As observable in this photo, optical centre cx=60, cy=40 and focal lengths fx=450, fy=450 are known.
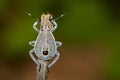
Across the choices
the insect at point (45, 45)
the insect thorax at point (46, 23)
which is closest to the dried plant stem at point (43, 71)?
the insect at point (45, 45)

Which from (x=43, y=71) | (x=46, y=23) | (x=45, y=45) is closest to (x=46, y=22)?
(x=46, y=23)

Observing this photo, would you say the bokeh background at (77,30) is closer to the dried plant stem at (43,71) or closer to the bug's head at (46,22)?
the bug's head at (46,22)

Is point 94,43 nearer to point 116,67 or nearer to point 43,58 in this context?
point 116,67

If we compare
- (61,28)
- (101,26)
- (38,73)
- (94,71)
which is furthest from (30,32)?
(38,73)

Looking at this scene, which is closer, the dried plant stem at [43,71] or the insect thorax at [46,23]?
the dried plant stem at [43,71]

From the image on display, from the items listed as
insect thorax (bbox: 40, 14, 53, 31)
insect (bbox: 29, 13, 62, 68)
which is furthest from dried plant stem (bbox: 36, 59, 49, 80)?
insect thorax (bbox: 40, 14, 53, 31)

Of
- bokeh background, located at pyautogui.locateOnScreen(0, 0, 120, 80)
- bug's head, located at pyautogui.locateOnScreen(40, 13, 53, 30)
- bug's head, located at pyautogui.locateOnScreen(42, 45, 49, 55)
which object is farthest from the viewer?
bokeh background, located at pyautogui.locateOnScreen(0, 0, 120, 80)

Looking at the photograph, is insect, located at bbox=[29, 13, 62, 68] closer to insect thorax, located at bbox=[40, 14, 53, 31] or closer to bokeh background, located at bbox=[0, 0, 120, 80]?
insect thorax, located at bbox=[40, 14, 53, 31]

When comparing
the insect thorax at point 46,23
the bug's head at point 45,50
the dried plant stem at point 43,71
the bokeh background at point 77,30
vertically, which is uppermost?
the bokeh background at point 77,30
